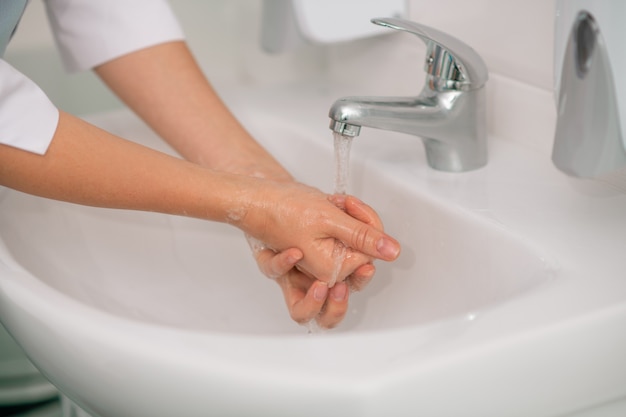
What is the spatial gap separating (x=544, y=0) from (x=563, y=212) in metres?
0.19

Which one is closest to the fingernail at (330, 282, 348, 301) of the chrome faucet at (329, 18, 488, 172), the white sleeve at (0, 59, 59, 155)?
the chrome faucet at (329, 18, 488, 172)

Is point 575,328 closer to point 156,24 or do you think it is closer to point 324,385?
point 324,385

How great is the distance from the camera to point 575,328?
46cm

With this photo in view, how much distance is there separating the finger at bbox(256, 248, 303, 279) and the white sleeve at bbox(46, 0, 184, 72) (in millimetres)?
255

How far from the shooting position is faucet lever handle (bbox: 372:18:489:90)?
24.9 inches

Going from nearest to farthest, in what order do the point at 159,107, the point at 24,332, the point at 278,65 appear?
1. the point at 24,332
2. the point at 159,107
3. the point at 278,65

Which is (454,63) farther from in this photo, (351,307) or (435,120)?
(351,307)

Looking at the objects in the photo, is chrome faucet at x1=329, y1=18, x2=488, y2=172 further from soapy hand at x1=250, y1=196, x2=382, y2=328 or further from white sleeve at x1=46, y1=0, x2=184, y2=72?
white sleeve at x1=46, y1=0, x2=184, y2=72

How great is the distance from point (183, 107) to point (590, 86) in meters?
0.40

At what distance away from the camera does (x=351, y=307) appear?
2.34 feet

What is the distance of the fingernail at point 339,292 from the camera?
61cm

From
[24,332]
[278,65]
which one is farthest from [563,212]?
[278,65]

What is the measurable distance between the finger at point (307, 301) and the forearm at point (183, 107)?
0.13 m

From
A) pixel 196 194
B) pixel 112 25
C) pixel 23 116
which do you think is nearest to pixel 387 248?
pixel 196 194
